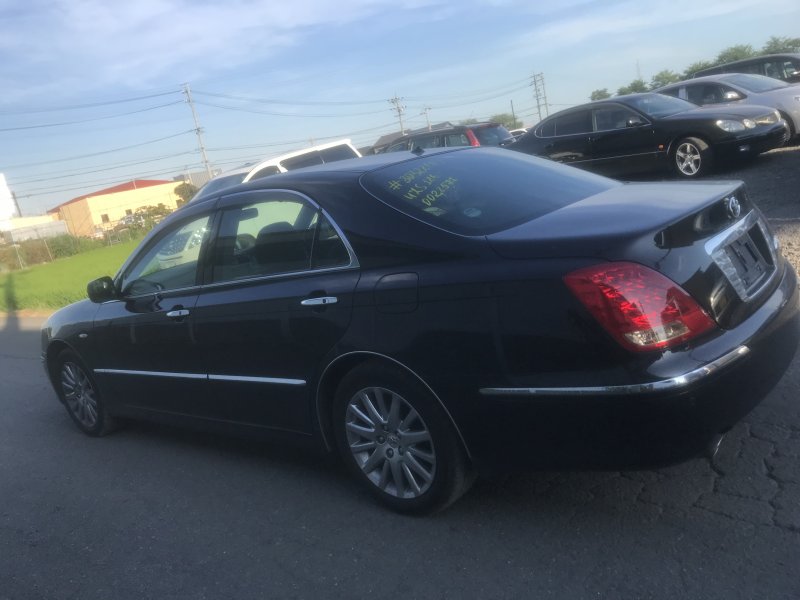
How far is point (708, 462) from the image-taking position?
3.88 meters

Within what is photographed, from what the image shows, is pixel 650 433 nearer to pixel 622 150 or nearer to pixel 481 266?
pixel 481 266

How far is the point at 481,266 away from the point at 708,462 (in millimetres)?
1556

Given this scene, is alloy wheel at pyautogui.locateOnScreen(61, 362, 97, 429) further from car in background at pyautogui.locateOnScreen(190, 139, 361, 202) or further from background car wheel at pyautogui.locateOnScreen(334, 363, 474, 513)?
car in background at pyautogui.locateOnScreen(190, 139, 361, 202)

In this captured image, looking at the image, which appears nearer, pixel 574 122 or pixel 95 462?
pixel 95 462

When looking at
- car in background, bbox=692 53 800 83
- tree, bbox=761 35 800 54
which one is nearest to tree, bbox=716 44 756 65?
tree, bbox=761 35 800 54

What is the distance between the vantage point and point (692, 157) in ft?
39.0

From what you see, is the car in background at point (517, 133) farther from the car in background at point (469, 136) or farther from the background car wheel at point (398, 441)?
the background car wheel at point (398, 441)

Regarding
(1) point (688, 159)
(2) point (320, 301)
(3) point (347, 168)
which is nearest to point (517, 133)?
(1) point (688, 159)

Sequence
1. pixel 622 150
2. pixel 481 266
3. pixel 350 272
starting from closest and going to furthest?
pixel 481 266 → pixel 350 272 → pixel 622 150

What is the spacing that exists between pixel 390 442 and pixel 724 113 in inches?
389

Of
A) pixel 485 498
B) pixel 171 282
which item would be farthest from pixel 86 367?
pixel 485 498

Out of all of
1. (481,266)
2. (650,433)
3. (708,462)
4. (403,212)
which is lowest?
(708,462)

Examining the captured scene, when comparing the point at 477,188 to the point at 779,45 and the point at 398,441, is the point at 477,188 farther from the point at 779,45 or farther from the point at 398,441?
the point at 779,45

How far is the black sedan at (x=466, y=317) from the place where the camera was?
310cm
